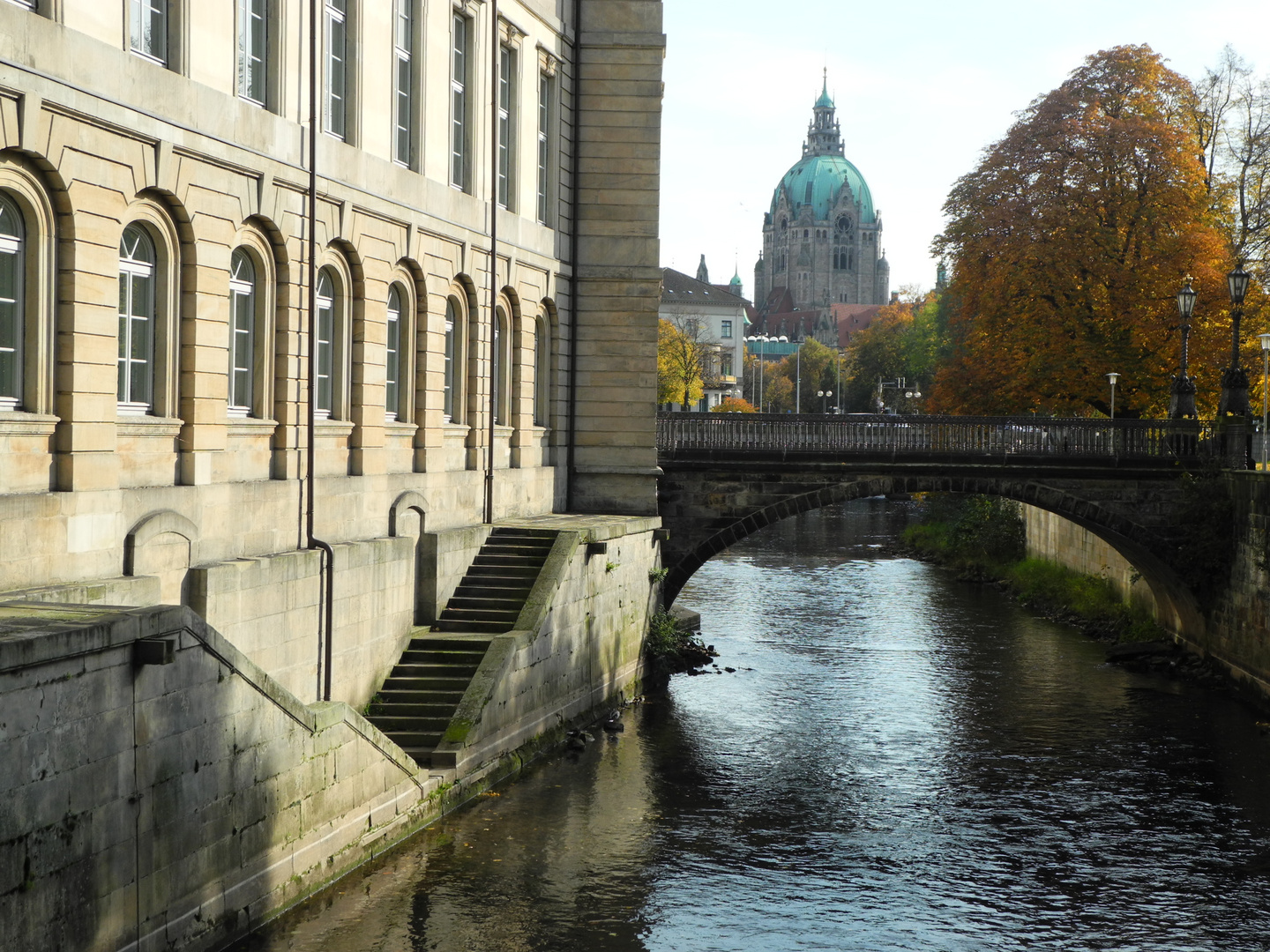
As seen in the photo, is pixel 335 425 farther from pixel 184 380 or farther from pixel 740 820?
pixel 740 820

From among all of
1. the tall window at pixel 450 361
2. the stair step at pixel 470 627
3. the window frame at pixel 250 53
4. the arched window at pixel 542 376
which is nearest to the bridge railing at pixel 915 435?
the arched window at pixel 542 376

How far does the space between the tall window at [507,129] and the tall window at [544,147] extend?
1.54 meters

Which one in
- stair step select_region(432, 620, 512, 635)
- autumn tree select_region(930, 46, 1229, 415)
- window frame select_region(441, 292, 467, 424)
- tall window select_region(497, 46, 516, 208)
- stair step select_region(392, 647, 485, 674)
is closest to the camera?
stair step select_region(392, 647, 485, 674)

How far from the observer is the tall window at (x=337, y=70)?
2044cm


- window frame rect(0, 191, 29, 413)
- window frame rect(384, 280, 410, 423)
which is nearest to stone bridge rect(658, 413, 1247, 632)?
window frame rect(384, 280, 410, 423)

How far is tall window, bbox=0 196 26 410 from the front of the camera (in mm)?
14531

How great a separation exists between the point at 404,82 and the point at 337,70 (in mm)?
2163

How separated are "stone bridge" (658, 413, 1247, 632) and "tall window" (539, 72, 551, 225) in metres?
6.41

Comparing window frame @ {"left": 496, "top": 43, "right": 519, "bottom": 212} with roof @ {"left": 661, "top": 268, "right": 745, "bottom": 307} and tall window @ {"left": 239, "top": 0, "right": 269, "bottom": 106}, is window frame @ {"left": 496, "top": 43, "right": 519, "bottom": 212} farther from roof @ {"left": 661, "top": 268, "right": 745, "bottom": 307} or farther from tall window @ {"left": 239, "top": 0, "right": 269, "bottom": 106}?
roof @ {"left": 661, "top": 268, "right": 745, "bottom": 307}

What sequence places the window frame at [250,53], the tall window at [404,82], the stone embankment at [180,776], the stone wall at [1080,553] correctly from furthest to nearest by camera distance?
the stone wall at [1080,553] < the tall window at [404,82] < the window frame at [250,53] < the stone embankment at [180,776]

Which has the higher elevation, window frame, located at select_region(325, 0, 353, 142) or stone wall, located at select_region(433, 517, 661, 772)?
window frame, located at select_region(325, 0, 353, 142)

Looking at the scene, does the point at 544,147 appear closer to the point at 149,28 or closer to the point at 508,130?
the point at 508,130

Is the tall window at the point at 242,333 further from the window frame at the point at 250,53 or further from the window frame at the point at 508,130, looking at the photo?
the window frame at the point at 508,130

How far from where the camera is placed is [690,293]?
13988cm
